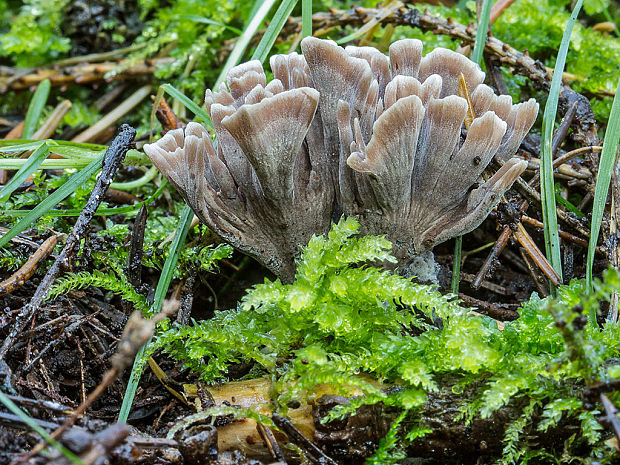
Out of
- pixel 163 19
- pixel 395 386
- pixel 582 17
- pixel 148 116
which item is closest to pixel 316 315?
pixel 395 386

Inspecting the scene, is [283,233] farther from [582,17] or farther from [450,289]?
[582,17]

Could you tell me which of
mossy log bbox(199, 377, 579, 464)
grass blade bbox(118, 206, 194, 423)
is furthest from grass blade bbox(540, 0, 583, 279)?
grass blade bbox(118, 206, 194, 423)

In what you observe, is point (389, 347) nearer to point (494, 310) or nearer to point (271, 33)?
point (494, 310)

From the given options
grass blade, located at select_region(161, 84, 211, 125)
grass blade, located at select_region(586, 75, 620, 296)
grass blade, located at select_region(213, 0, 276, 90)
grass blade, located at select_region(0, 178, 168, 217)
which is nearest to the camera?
grass blade, located at select_region(586, 75, 620, 296)

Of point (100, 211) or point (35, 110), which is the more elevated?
point (35, 110)

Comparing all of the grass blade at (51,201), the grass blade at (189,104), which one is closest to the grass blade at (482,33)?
the grass blade at (189,104)

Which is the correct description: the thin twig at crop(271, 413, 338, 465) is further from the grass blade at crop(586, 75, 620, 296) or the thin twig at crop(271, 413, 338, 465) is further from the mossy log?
the grass blade at crop(586, 75, 620, 296)

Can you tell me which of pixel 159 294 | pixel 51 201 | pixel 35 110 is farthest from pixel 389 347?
pixel 35 110
